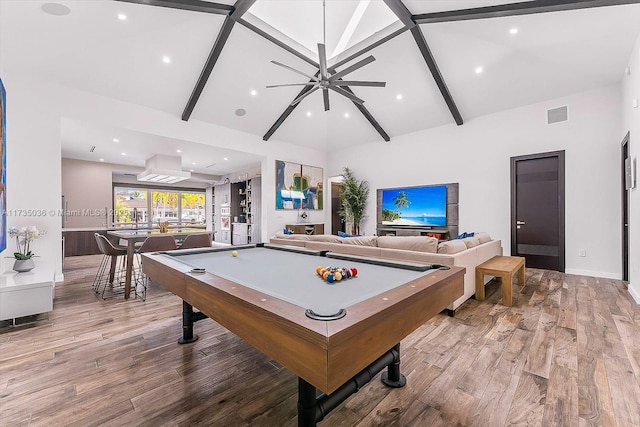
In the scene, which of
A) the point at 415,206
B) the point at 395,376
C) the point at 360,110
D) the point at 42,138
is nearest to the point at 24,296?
the point at 42,138

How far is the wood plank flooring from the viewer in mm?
1511

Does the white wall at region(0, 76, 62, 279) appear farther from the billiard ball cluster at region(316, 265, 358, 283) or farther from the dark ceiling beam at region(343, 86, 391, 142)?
the dark ceiling beam at region(343, 86, 391, 142)

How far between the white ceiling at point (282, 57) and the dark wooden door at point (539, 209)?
1.28 m

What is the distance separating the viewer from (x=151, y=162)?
23.4 feet

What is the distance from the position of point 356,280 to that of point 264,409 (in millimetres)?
916

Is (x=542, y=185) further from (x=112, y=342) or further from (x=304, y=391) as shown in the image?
(x=112, y=342)

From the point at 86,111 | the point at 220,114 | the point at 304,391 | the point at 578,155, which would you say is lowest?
the point at 304,391

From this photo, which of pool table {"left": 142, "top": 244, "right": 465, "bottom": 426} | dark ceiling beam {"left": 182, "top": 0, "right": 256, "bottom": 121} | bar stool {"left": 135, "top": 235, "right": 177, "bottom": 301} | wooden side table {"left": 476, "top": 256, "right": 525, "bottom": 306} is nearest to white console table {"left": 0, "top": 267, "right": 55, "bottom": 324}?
bar stool {"left": 135, "top": 235, "right": 177, "bottom": 301}

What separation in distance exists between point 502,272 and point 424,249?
99 centimetres

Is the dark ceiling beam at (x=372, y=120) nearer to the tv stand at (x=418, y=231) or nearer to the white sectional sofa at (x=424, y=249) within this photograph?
the tv stand at (x=418, y=231)

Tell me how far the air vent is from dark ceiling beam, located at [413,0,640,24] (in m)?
2.01

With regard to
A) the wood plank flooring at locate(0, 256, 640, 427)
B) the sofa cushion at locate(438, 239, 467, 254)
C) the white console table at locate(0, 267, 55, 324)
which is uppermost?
the sofa cushion at locate(438, 239, 467, 254)

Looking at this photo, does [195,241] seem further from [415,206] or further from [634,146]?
[634,146]

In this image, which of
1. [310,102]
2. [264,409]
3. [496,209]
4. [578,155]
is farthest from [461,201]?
[264,409]
